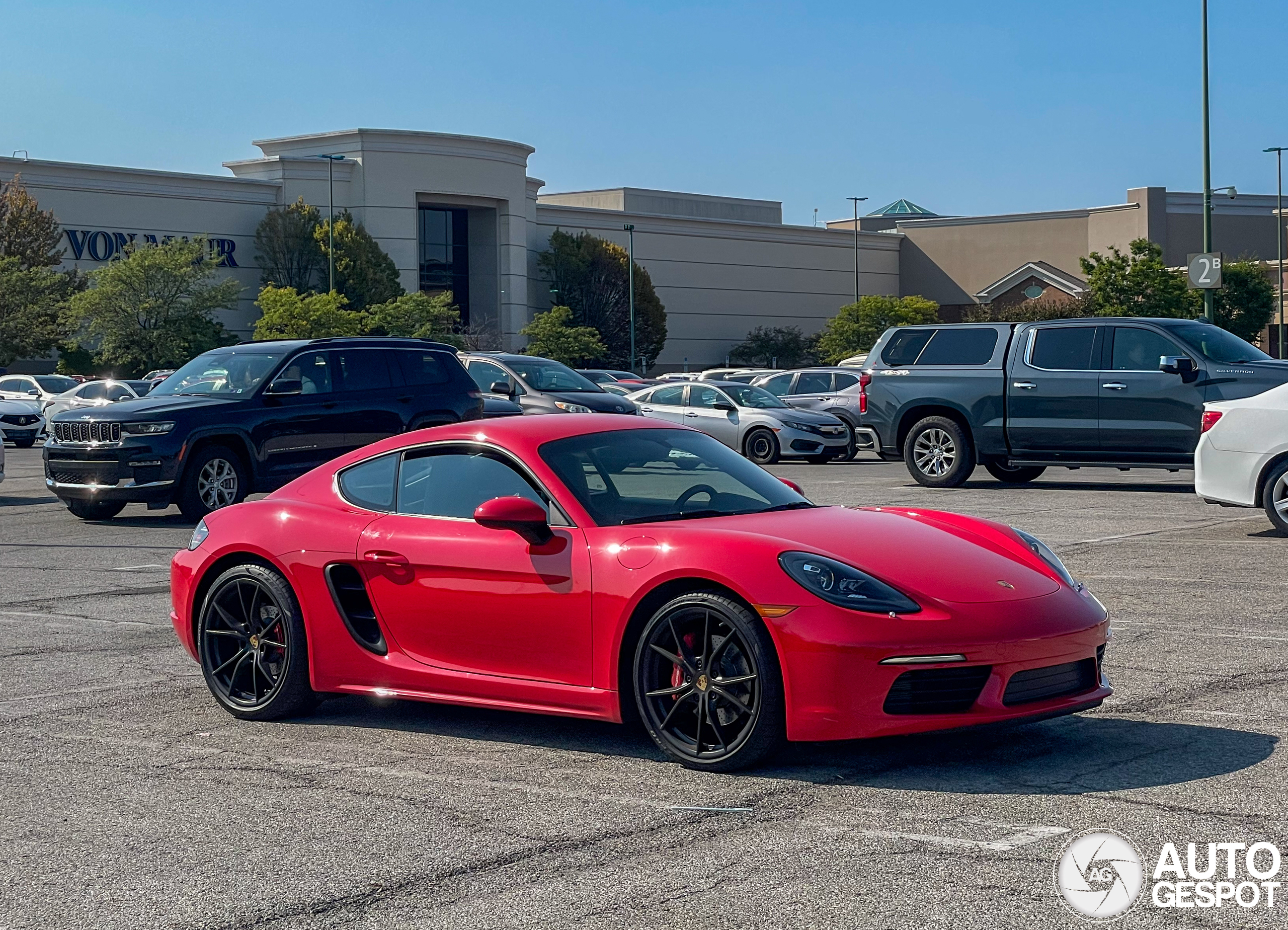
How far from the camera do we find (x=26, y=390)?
139 ft

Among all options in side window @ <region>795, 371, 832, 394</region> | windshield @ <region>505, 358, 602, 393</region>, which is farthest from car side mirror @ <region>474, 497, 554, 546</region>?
side window @ <region>795, 371, 832, 394</region>

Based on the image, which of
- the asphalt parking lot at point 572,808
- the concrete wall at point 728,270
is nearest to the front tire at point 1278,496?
the asphalt parking lot at point 572,808

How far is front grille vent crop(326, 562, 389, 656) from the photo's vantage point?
6.61 m

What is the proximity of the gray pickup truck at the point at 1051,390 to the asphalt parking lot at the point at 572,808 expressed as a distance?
928 cm

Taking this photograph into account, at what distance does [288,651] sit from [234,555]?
0.59 m

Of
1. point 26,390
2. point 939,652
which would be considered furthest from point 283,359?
point 26,390

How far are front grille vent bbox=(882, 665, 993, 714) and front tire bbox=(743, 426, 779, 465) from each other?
68.4ft

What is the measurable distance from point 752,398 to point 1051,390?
10.2 m

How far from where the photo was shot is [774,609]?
18.0 feet

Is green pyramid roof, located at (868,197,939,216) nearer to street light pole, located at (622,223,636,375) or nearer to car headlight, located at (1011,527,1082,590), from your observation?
street light pole, located at (622,223,636,375)

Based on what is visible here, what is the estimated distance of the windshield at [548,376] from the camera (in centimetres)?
2533

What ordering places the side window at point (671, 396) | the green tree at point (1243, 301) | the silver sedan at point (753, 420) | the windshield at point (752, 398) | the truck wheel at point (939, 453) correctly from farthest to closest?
the green tree at point (1243, 301)
the side window at point (671, 396)
the windshield at point (752, 398)
the silver sedan at point (753, 420)
the truck wheel at point (939, 453)

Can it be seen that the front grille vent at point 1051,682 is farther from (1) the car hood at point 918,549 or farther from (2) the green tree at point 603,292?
(2) the green tree at point 603,292

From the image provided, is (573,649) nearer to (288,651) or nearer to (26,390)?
(288,651)
